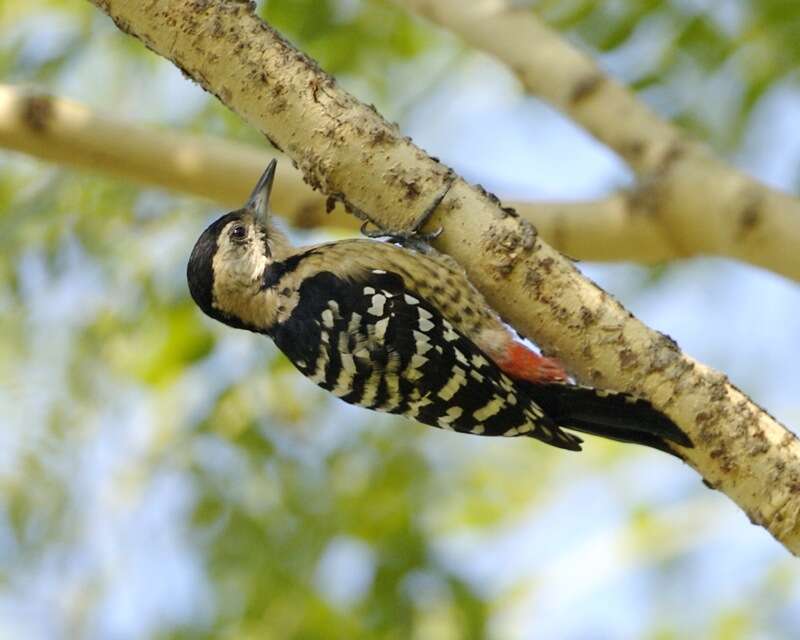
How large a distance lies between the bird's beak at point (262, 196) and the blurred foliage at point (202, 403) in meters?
0.64

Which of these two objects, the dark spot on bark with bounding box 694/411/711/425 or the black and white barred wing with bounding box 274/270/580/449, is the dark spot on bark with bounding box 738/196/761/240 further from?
the dark spot on bark with bounding box 694/411/711/425

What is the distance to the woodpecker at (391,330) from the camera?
12.1 feet

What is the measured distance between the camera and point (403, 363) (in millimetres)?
3748

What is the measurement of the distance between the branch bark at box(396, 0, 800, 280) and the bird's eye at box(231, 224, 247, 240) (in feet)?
3.53

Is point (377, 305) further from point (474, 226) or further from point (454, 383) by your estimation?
point (474, 226)

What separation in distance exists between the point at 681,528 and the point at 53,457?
3.63 m

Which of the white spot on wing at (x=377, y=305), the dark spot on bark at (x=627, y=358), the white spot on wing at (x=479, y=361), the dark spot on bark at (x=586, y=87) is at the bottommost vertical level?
the dark spot on bark at (x=627, y=358)

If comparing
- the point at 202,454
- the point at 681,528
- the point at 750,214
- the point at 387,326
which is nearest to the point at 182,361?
the point at 202,454

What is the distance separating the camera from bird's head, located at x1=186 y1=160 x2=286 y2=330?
4.16 meters

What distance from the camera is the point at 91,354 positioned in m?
4.85

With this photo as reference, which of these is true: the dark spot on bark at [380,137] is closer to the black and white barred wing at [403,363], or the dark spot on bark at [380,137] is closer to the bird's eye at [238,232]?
the black and white barred wing at [403,363]

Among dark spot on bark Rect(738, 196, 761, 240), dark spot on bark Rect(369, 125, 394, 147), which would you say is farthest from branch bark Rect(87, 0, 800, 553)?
dark spot on bark Rect(738, 196, 761, 240)

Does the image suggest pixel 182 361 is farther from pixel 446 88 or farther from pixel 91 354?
pixel 446 88

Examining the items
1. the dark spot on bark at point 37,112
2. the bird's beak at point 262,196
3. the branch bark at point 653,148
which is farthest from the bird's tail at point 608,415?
the dark spot on bark at point 37,112
